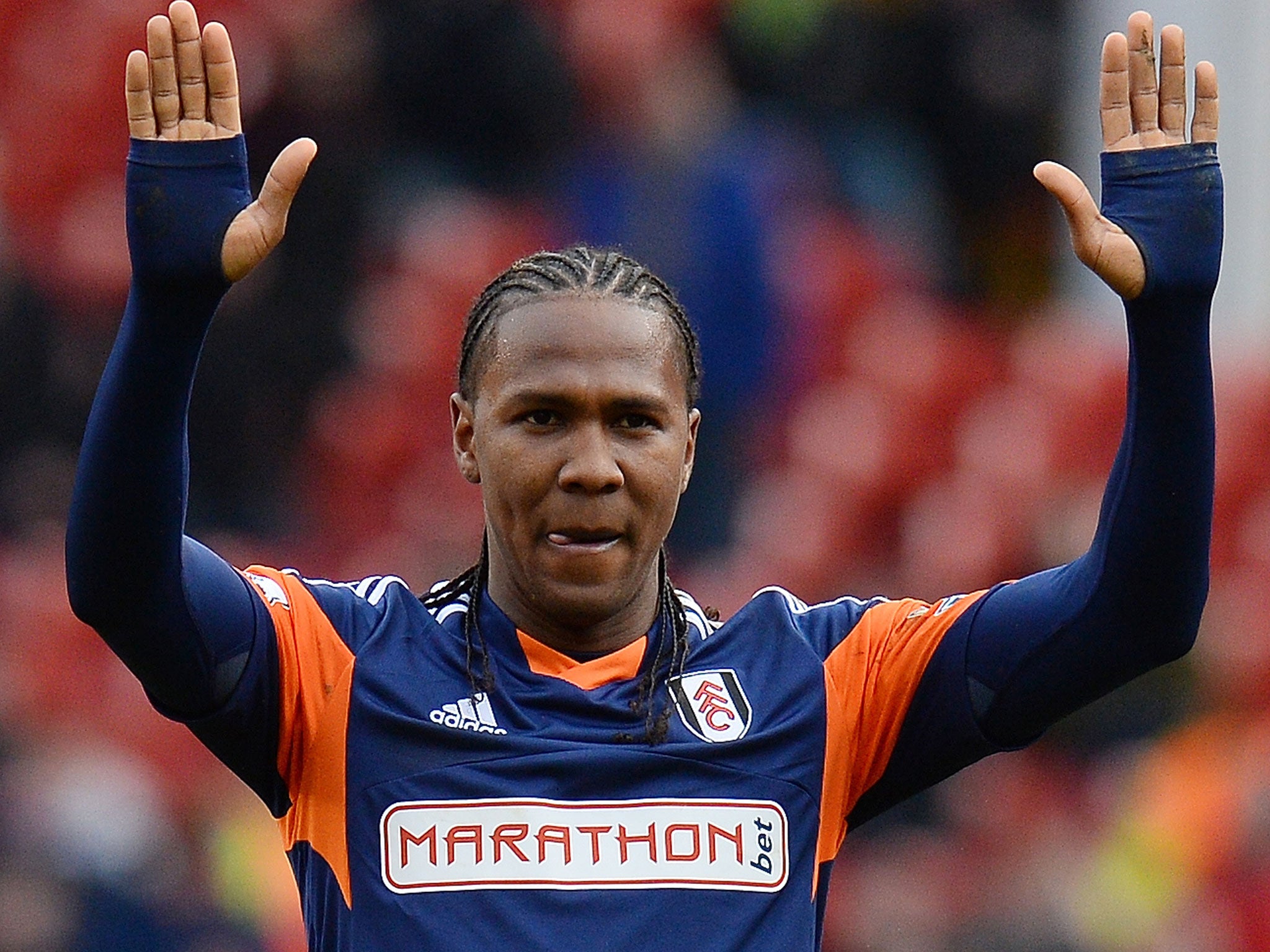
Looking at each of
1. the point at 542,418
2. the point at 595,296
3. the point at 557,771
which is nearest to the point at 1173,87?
the point at 595,296

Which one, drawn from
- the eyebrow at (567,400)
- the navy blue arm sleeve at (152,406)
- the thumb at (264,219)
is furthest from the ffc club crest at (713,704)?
the thumb at (264,219)

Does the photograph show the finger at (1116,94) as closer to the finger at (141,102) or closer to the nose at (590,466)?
the nose at (590,466)

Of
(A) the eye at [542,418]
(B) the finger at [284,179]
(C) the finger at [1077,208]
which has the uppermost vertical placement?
(B) the finger at [284,179]

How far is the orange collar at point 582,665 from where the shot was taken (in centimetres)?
260

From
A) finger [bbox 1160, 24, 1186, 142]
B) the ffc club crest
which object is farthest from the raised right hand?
finger [bbox 1160, 24, 1186, 142]

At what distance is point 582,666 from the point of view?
2619 millimetres

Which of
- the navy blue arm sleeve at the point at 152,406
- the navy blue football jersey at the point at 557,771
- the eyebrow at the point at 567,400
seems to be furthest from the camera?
the eyebrow at the point at 567,400

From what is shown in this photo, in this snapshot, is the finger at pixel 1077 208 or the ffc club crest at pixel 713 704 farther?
the ffc club crest at pixel 713 704

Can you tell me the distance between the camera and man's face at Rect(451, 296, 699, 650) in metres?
2.50

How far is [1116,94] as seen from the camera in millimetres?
2424

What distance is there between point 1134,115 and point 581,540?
81cm

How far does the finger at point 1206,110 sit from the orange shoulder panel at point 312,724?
116 cm

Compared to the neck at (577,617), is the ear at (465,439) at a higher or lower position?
higher

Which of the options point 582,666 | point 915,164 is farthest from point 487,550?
point 915,164
